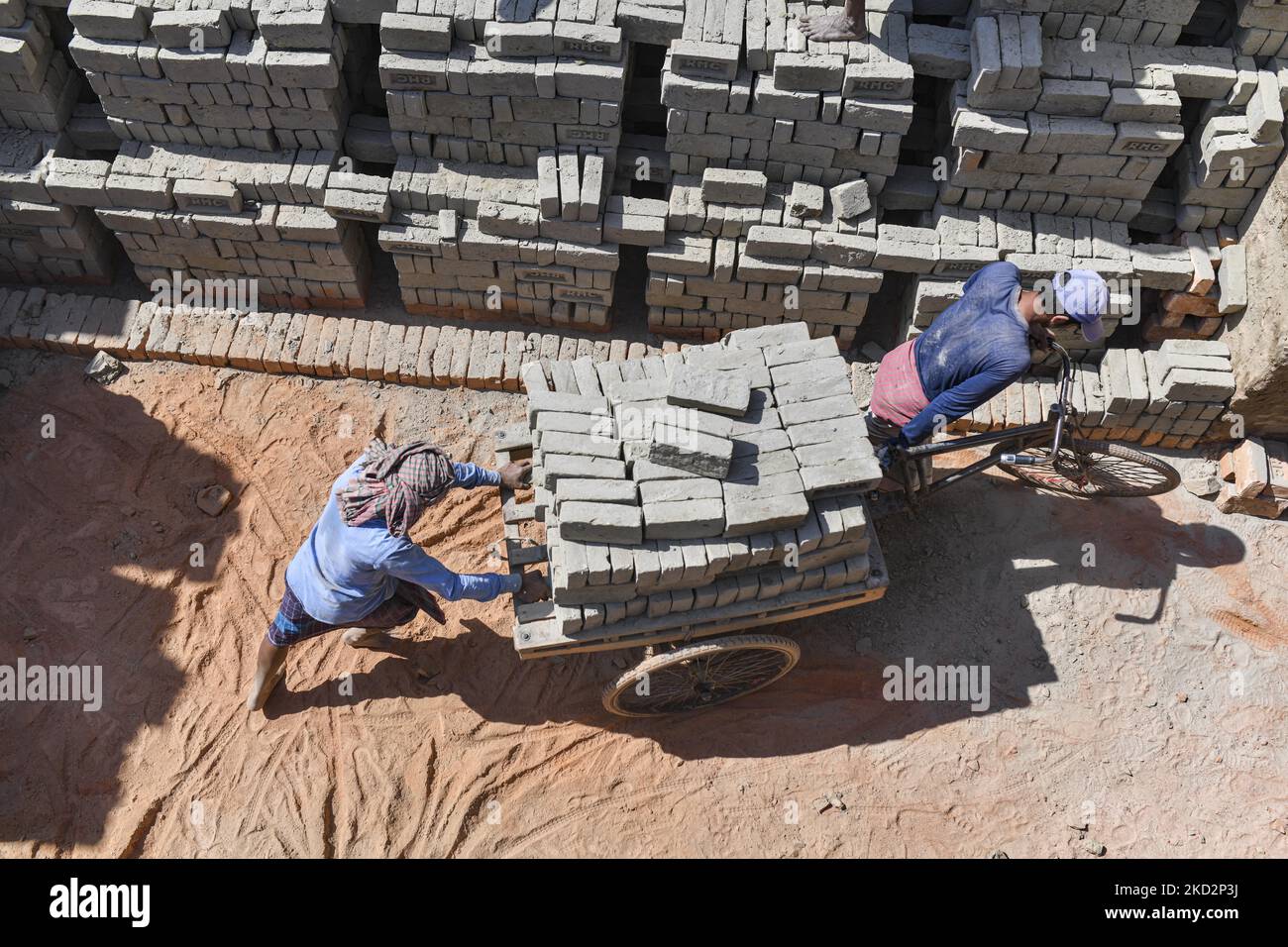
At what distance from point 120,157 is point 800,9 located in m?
5.03

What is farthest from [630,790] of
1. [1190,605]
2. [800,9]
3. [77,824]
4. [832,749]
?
[800,9]

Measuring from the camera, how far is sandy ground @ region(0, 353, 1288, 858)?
6.03 meters

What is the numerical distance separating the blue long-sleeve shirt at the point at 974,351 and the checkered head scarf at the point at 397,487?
2.81 meters

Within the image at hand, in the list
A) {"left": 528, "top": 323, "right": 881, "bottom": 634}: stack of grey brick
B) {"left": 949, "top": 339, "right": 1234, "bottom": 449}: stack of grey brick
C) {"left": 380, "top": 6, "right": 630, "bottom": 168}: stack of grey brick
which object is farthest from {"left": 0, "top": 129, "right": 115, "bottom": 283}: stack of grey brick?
{"left": 949, "top": 339, "right": 1234, "bottom": 449}: stack of grey brick

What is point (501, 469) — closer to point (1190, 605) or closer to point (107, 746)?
point (107, 746)

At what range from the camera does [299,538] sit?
6980 millimetres

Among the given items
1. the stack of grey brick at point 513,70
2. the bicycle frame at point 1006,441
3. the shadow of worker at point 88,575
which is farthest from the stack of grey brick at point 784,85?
the shadow of worker at point 88,575

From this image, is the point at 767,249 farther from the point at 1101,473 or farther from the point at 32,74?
the point at 32,74

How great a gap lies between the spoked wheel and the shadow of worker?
5792 millimetres

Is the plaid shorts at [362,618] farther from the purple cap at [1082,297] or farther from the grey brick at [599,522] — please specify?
the purple cap at [1082,297]

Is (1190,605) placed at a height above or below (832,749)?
above

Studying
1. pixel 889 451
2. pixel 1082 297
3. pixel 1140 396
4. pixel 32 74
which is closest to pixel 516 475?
pixel 889 451

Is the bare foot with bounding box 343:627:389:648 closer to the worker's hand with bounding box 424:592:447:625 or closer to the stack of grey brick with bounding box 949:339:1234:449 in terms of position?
the worker's hand with bounding box 424:592:447:625

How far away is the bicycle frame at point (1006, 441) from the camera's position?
593cm
